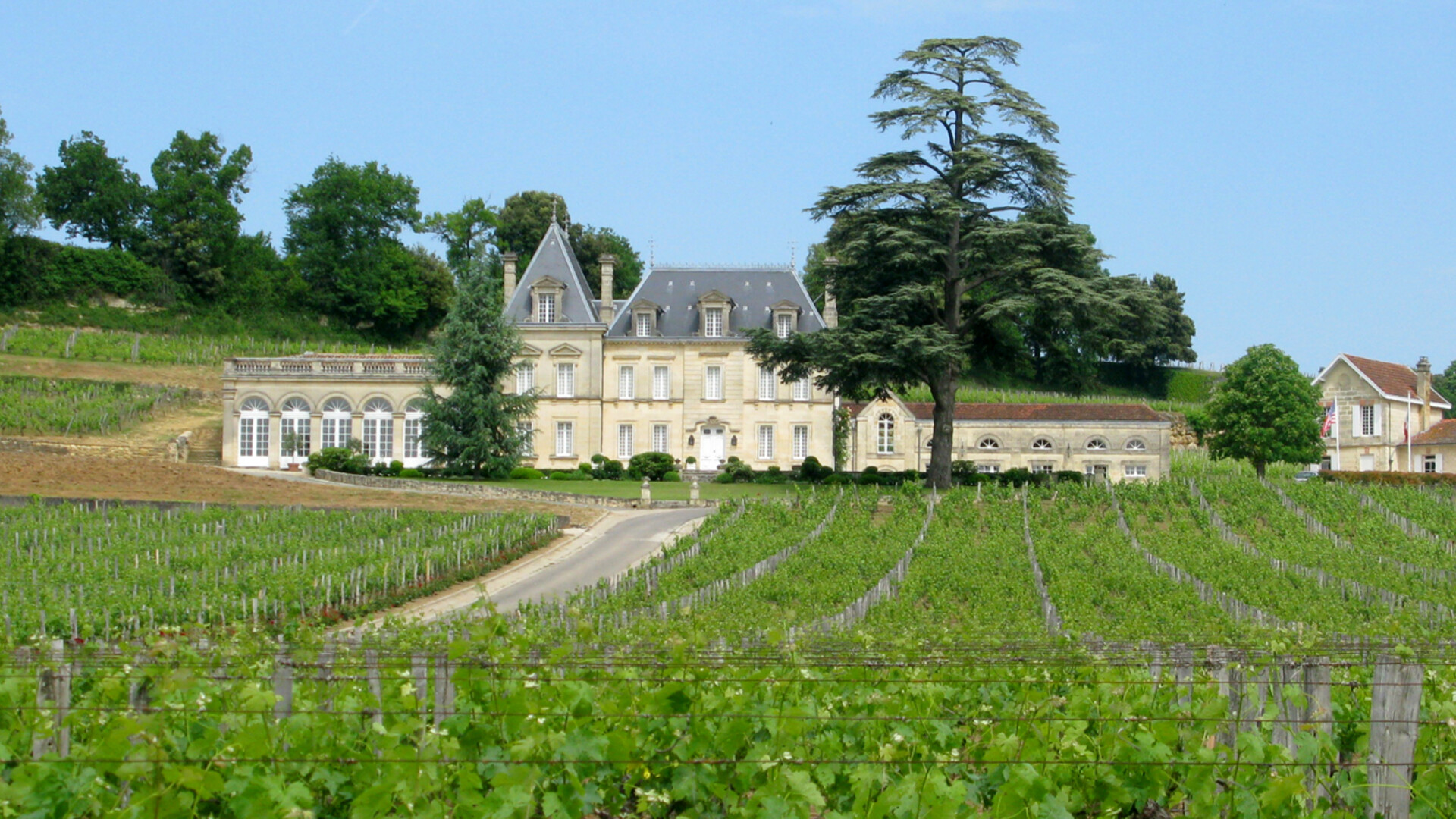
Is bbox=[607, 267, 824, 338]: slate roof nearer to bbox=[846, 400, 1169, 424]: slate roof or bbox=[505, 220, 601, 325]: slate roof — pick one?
bbox=[505, 220, 601, 325]: slate roof

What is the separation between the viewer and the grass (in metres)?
34.6

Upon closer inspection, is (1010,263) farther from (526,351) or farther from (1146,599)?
(526,351)

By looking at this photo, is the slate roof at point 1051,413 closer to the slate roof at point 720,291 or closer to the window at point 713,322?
the slate roof at point 720,291

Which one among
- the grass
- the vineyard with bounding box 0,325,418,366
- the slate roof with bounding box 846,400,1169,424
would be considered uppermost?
the vineyard with bounding box 0,325,418,366

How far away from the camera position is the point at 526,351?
148 feet

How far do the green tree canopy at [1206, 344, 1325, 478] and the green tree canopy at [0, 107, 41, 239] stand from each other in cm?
4605

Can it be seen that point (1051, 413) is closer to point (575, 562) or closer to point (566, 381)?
point (566, 381)

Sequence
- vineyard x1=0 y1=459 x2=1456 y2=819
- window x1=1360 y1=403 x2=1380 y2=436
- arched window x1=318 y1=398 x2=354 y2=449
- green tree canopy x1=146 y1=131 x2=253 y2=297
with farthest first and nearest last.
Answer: green tree canopy x1=146 y1=131 x2=253 y2=297, window x1=1360 y1=403 x2=1380 y2=436, arched window x1=318 y1=398 x2=354 y2=449, vineyard x1=0 y1=459 x2=1456 y2=819

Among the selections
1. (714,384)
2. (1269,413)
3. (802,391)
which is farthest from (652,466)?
(1269,413)

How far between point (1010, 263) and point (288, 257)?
42.4 meters

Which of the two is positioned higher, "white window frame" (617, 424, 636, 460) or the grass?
"white window frame" (617, 424, 636, 460)

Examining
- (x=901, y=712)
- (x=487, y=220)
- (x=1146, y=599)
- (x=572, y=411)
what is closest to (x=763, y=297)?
(x=572, y=411)

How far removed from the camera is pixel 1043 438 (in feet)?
143

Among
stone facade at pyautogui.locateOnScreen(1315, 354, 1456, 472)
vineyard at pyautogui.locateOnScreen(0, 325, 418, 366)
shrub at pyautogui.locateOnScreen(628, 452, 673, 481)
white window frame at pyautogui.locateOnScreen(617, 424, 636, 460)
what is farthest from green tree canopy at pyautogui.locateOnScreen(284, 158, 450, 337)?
stone facade at pyautogui.locateOnScreen(1315, 354, 1456, 472)
